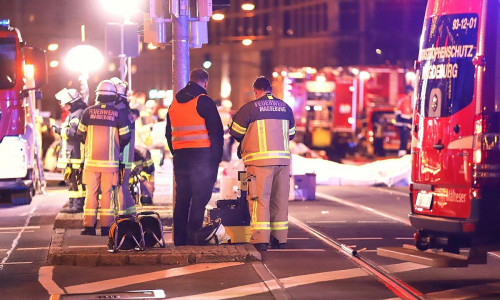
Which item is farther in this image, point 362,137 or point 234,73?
point 234,73

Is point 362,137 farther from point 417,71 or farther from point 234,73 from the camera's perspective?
point 234,73

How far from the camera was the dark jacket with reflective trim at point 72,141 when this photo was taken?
47.2 feet

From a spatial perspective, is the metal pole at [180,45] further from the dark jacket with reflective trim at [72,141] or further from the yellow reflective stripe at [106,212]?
the dark jacket with reflective trim at [72,141]

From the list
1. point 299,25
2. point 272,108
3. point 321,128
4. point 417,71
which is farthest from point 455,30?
point 299,25

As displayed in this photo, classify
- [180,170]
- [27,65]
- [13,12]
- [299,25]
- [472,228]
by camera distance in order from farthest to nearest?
[299,25], [13,12], [27,65], [180,170], [472,228]

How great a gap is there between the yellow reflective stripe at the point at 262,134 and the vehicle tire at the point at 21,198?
7493mm

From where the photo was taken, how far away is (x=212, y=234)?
1134 cm

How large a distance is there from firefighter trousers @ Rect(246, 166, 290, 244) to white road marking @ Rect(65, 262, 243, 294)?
93 cm

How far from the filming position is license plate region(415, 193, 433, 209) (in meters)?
9.60

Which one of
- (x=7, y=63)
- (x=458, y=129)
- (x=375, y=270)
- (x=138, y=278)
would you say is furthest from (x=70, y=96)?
(x=458, y=129)

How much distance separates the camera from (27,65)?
18109mm

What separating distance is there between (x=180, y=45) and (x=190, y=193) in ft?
5.56

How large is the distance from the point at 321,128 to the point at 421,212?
3077 cm

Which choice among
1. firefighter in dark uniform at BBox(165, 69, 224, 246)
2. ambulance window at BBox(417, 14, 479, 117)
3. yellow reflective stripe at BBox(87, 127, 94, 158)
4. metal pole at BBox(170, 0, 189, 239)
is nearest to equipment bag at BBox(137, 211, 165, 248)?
firefighter in dark uniform at BBox(165, 69, 224, 246)
